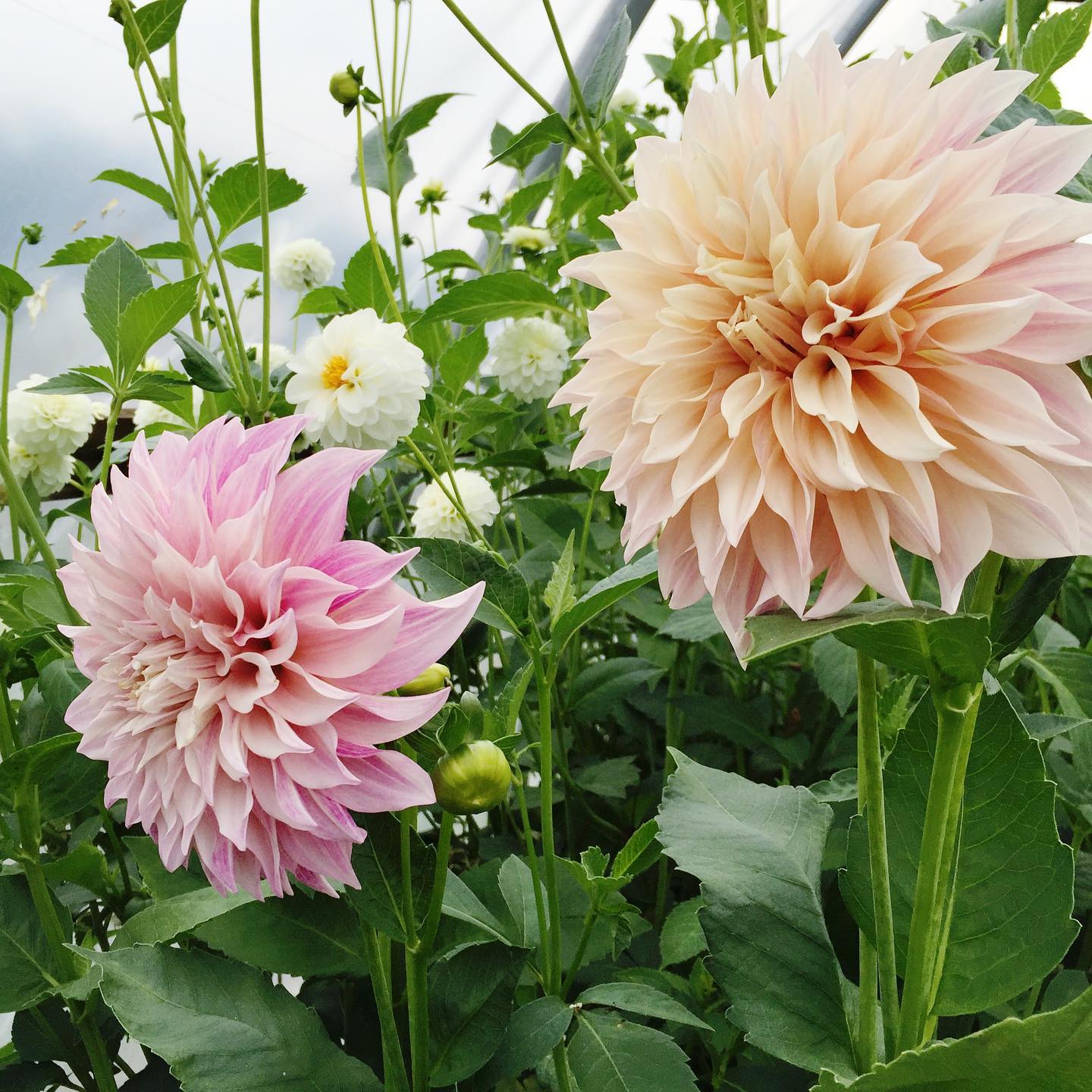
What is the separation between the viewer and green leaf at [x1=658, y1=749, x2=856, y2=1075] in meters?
0.32

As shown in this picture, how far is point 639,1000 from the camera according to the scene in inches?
13.9

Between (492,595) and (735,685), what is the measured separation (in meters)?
0.45

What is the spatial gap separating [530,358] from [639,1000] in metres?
0.61

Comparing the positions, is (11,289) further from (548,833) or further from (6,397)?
(548,833)

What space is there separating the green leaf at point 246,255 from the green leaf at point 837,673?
54 cm

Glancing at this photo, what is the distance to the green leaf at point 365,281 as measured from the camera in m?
0.66

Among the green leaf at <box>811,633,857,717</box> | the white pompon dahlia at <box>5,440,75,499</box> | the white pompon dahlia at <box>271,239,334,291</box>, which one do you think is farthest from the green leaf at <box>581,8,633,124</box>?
the white pompon dahlia at <box>271,239,334,291</box>

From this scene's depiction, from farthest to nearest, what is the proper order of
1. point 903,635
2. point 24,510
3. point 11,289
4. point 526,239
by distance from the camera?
point 526,239, point 11,289, point 24,510, point 903,635

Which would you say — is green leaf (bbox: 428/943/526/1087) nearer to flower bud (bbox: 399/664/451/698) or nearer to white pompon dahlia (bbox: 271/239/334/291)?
flower bud (bbox: 399/664/451/698)

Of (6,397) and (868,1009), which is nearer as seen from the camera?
(868,1009)

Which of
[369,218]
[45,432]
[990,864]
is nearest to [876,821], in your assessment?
[990,864]

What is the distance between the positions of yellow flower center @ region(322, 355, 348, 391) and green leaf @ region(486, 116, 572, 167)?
152 mm

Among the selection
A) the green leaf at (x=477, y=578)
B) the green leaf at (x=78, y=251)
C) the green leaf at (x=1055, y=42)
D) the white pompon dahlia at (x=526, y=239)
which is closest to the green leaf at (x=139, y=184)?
the green leaf at (x=78, y=251)

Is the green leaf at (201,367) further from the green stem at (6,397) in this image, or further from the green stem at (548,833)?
the green stem at (548,833)
